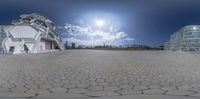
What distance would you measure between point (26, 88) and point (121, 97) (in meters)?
2.11

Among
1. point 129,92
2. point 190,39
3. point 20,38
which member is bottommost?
point 129,92

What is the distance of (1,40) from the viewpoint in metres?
44.5

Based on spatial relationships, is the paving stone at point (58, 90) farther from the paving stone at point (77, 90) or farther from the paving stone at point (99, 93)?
the paving stone at point (99, 93)

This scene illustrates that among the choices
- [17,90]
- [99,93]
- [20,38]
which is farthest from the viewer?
[20,38]

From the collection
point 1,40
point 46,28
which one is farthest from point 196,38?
point 1,40

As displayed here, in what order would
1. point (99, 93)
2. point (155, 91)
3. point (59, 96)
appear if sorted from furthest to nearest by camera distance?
1. point (155, 91)
2. point (99, 93)
3. point (59, 96)

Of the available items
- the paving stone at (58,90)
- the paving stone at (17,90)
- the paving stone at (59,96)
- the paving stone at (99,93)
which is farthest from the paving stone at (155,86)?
the paving stone at (17,90)

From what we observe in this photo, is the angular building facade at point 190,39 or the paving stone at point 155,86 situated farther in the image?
the angular building facade at point 190,39

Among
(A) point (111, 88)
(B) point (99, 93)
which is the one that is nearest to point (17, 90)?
(B) point (99, 93)

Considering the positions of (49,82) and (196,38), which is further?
(196,38)

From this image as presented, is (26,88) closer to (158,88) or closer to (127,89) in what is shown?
(127,89)

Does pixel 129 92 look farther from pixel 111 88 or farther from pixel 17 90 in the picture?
pixel 17 90

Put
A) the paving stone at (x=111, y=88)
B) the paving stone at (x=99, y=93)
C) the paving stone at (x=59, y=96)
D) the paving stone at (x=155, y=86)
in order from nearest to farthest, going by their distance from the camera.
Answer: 1. the paving stone at (x=59, y=96)
2. the paving stone at (x=99, y=93)
3. the paving stone at (x=111, y=88)
4. the paving stone at (x=155, y=86)

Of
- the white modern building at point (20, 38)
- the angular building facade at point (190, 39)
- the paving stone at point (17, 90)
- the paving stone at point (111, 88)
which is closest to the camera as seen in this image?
the paving stone at point (17, 90)
